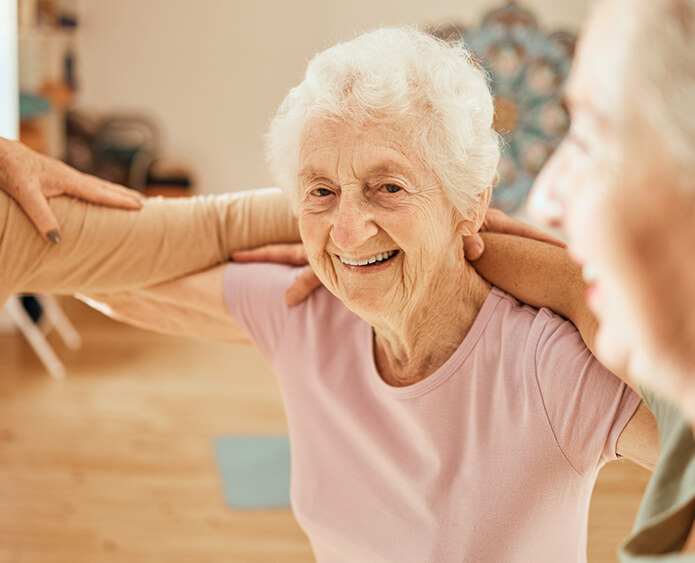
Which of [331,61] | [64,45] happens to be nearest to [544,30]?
[64,45]

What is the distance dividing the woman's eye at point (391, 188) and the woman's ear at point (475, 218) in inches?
5.1

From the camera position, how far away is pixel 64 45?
5.95m

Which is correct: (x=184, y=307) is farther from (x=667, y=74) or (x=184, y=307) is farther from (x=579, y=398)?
(x=667, y=74)

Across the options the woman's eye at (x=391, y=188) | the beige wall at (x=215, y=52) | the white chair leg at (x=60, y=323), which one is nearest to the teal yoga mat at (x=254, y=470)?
the white chair leg at (x=60, y=323)

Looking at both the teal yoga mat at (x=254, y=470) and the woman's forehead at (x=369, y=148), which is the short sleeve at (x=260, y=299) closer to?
the woman's forehead at (x=369, y=148)

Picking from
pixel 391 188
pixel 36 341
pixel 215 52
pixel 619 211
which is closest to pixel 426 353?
pixel 391 188

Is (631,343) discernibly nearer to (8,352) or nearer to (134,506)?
(134,506)

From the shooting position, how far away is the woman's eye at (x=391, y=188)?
1.30m

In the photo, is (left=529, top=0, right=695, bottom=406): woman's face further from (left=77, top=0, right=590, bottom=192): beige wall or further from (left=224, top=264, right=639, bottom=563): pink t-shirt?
(left=77, top=0, right=590, bottom=192): beige wall

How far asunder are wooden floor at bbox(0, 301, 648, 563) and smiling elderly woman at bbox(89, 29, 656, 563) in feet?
5.87

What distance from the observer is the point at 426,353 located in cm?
142

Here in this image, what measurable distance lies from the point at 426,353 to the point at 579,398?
30cm

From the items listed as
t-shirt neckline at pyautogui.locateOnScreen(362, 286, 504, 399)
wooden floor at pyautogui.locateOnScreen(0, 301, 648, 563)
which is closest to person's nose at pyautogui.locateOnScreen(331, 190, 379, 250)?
t-shirt neckline at pyautogui.locateOnScreen(362, 286, 504, 399)

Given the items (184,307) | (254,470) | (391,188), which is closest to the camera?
(391,188)
